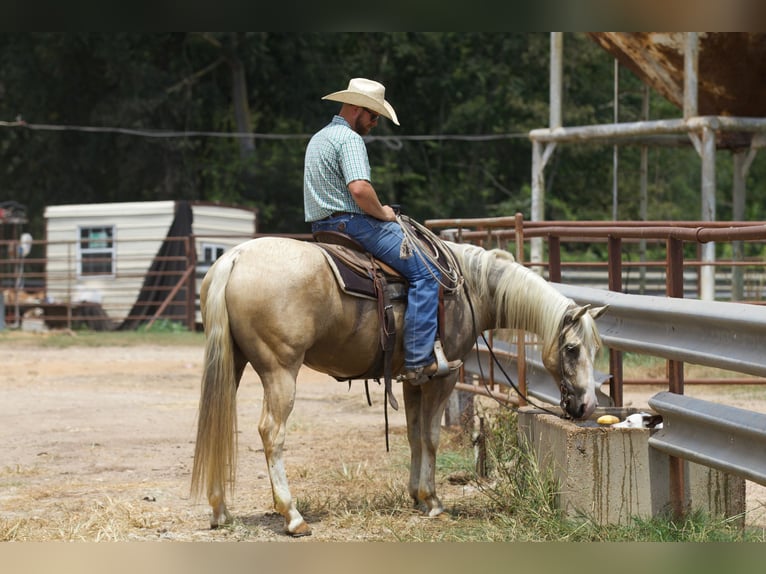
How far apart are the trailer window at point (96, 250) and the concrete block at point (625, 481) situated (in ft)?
67.0

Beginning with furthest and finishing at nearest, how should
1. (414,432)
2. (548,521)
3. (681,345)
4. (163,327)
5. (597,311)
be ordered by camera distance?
(163,327), (414,432), (597,311), (548,521), (681,345)

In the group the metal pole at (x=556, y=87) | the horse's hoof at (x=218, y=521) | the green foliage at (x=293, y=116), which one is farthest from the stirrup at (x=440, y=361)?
the green foliage at (x=293, y=116)

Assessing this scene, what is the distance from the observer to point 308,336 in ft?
19.2

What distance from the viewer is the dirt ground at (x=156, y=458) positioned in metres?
5.84

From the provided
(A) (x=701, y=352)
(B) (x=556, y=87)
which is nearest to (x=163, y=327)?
(B) (x=556, y=87)

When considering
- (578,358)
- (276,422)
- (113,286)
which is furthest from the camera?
(113,286)

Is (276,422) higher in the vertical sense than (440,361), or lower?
lower

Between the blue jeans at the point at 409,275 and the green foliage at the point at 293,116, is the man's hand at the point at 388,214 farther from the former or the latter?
the green foliage at the point at 293,116

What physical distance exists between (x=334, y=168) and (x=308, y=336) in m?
0.96

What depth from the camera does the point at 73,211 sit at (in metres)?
25.1

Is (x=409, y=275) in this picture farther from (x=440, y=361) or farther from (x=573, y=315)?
(x=573, y=315)

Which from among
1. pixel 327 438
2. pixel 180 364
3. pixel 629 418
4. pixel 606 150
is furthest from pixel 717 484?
pixel 606 150

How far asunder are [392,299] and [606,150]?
31637mm

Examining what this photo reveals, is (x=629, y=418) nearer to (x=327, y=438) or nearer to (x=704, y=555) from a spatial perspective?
(x=704, y=555)
